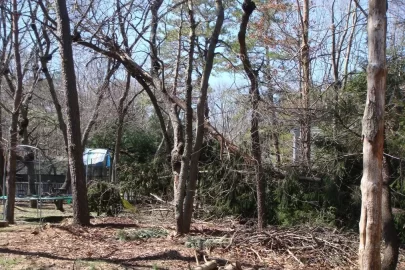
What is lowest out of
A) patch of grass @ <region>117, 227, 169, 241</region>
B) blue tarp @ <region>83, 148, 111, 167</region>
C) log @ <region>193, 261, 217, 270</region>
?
log @ <region>193, 261, 217, 270</region>

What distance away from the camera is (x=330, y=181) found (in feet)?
44.2

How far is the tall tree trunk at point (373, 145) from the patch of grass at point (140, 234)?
16.1 ft

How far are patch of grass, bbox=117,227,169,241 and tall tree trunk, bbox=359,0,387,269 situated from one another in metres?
4.91

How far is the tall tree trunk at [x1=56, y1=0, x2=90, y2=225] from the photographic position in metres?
11.8

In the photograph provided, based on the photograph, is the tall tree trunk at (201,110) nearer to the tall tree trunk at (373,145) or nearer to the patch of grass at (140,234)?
the patch of grass at (140,234)

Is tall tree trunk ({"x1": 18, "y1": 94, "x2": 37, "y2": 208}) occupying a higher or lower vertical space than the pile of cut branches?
higher

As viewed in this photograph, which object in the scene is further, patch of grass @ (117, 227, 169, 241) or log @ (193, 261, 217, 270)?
patch of grass @ (117, 227, 169, 241)

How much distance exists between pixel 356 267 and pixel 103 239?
16.0 feet

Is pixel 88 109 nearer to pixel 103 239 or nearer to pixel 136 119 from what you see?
pixel 136 119

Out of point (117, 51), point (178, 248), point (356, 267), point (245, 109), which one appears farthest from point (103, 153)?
point (356, 267)

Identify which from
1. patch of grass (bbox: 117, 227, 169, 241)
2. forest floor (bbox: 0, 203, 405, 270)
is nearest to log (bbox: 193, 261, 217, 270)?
forest floor (bbox: 0, 203, 405, 270)

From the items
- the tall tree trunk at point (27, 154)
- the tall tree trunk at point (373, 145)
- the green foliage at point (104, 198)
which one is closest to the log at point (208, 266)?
the tall tree trunk at point (373, 145)

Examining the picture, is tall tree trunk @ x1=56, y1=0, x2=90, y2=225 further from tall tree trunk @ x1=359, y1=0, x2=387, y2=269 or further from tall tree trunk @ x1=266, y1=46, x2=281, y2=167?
tall tree trunk @ x1=359, y1=0, x2=387, y2=269

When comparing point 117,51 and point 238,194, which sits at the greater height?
point 117,51
